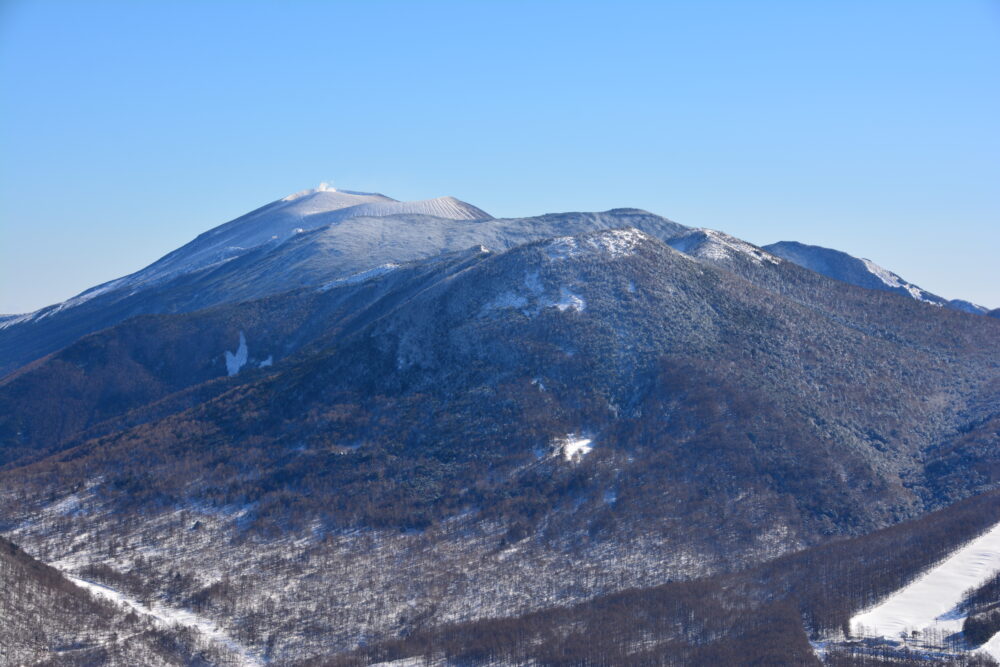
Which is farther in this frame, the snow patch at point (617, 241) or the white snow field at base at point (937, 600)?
the snow patch at point (617, 241)

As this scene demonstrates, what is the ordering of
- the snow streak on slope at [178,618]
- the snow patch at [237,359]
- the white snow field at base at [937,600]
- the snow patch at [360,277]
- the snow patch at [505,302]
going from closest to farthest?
the white snow field at base at [937,600]
the snow streak on slope at [178,618]
the snow patch at [505,302]
the snow patch at [237,359]
the snow patch at [360,277]

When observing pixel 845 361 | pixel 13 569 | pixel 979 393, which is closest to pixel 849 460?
pixel 845 361

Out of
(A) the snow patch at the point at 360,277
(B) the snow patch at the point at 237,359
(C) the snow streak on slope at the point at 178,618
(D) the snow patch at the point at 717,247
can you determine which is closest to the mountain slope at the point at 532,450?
(C) the snow streak on slope at the point at 178,618

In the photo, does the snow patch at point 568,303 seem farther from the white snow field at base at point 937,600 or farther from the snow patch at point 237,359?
the snow patch at point 237,359

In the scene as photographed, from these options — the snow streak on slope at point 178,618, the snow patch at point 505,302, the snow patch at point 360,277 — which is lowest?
the snow streak on slope at point 178,618

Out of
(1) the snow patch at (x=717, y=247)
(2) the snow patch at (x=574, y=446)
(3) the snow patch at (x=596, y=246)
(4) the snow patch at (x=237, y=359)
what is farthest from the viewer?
(4) the snow patch at (x=237, y=359)

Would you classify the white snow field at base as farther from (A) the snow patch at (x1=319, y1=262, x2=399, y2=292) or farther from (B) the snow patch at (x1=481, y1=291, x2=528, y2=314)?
(A) the snow patch at (x1=319, y1=262, x2=399, y2=292)

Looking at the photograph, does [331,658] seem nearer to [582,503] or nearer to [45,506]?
[582,503]

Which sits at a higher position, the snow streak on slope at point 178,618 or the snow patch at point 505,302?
the snow patch at point 505,302
